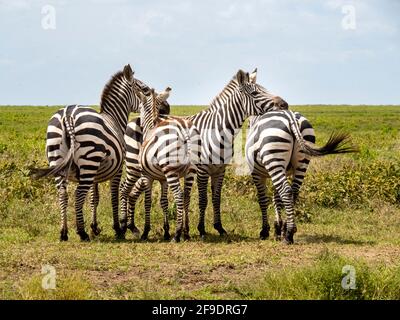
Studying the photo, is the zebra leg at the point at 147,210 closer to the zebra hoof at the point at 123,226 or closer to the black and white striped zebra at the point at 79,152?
the zebra hoof at the point at 123,226

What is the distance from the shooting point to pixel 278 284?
22.1ft

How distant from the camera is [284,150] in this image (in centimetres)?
991

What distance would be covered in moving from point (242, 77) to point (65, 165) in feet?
10.4

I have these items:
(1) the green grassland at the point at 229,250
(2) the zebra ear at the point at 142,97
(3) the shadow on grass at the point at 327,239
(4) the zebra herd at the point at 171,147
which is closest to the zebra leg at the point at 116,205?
(4) the zebra herd at the point at 171,147

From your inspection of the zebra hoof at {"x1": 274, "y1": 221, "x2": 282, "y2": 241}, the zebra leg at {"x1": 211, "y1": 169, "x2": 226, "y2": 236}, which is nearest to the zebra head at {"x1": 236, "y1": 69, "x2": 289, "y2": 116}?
the zebra leg at {"x1": 211, "y1": 169, "x2": 226, "y2": 236}

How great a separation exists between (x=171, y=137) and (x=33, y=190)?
182 inches

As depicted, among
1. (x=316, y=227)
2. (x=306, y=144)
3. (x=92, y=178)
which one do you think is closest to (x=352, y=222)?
(x=316, y=227)

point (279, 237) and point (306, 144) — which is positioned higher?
point (306, 144)

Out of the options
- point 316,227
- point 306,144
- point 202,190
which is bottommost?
point 316,227

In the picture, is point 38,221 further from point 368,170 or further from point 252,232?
point 368,170

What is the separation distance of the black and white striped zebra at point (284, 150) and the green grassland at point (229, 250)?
2.48ft

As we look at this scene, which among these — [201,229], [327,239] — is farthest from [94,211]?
[327,239]

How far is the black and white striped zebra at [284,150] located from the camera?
9.87m

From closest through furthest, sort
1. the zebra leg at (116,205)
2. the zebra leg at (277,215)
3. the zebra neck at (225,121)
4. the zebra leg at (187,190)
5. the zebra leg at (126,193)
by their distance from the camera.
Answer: the zebra leg at (187,190) < the zebra leg at (277,215) < the zebra neck at (225,121) < the zebra leg at (116,205) < the zebra leg at (126,193)
